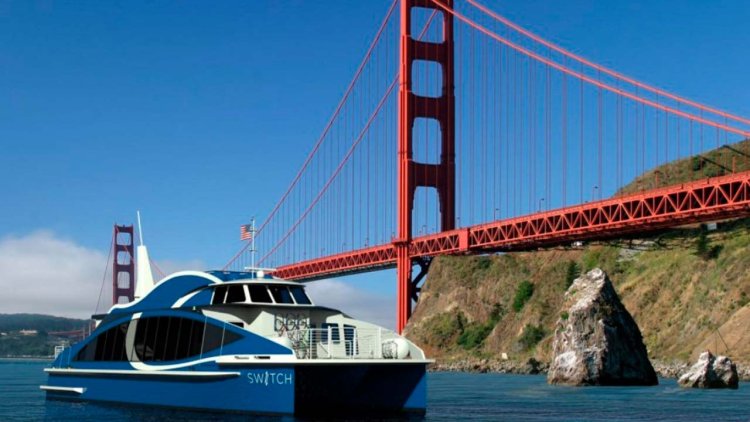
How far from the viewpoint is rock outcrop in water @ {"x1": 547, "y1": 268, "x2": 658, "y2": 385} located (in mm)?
57250

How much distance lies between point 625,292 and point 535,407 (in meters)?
49.8

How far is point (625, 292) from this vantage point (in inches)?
3433

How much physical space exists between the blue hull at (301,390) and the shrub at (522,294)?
6520 cm

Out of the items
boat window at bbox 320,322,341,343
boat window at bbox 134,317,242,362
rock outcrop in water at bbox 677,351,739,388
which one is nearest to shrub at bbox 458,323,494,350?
rock outcrop in water at bbox 677,351,739,388

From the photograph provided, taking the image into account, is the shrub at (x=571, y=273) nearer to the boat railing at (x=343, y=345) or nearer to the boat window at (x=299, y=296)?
the boat window at (x=299, y=296)

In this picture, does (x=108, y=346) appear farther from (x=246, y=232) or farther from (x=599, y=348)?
(x=599, y=348)

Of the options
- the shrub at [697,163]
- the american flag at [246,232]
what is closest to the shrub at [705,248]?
the shrub at [697,163]

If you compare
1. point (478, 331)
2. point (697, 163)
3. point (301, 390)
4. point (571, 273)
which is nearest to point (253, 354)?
point (301, 390)

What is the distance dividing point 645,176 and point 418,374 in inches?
3453

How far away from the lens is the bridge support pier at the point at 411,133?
103000 millimetres

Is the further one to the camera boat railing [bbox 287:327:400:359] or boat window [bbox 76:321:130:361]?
boat window [bbox 76:321:130:361]

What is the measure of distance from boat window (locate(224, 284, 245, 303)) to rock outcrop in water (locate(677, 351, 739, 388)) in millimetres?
26495

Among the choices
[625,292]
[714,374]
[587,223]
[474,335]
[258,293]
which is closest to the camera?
[258,293]

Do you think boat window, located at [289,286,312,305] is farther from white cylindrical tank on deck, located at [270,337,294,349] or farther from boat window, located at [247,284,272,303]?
white cylindrical tank on deck, located at [270,337,294,349]
